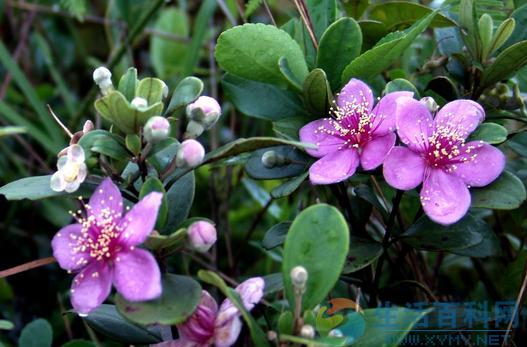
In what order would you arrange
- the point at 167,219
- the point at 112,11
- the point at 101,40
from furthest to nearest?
the point at 101,40 → the point at 112,11 → the point at 167,219

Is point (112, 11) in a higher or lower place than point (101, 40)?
higher

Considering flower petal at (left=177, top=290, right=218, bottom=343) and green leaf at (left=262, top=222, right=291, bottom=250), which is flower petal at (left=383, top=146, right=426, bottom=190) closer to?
green leaf at (left=262, top=222, right=291, bottom=250)

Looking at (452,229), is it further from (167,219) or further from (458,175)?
(167,219)

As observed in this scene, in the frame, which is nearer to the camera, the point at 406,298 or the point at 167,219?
the point at 167,219

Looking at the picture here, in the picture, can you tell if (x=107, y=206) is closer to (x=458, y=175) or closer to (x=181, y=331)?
(x=181, y=331)

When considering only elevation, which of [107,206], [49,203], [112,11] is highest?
[107,206]

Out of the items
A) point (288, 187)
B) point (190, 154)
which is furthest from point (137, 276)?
point (288, 187)

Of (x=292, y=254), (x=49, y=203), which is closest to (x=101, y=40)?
(x=49, y=203)

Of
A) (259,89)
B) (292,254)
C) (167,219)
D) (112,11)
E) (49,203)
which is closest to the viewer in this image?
(292,254)
